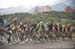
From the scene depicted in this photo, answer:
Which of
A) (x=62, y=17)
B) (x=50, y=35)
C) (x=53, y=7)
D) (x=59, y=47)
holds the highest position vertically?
(x=53, y=7)

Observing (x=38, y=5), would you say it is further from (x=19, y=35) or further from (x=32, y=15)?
(x=19, y=35)

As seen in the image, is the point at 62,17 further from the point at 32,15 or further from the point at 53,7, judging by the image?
the point at 32,15

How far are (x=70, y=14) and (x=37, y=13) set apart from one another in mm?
345

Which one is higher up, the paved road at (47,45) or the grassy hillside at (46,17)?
the grassy hillside at (46,17)

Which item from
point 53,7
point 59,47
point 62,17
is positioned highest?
point 53,7

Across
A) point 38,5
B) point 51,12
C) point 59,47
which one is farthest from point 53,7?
point 59,47

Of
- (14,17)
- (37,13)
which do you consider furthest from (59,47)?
(14,17)

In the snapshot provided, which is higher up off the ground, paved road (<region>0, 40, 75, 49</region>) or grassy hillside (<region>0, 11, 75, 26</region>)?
grassy hillside (<region>0, 11, 75, 26</region>)

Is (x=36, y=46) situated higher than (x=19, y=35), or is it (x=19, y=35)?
(x=19, y=35)

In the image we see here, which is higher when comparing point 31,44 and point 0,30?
point 0,30

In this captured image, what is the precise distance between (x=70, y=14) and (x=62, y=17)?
0.30 ft

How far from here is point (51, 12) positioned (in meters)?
1.64

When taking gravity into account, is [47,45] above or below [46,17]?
below

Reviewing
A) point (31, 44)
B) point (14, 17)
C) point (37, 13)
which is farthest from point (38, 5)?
point (31, 44)
